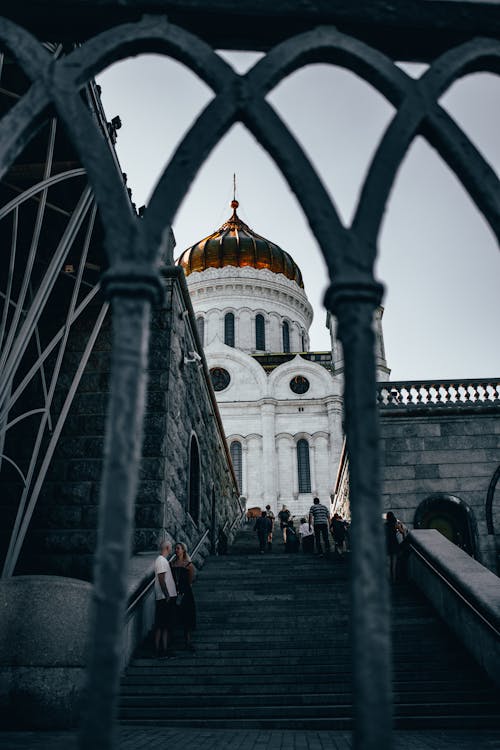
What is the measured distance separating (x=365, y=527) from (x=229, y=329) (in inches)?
1765

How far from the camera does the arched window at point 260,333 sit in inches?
1852

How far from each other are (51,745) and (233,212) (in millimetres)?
58402

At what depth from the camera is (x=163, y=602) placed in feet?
26.5

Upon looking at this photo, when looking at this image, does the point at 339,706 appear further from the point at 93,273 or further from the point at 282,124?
the point at 93,273

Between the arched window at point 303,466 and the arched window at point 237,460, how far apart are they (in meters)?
3.36

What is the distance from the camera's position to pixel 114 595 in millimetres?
2525

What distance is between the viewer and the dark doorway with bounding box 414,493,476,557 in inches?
656

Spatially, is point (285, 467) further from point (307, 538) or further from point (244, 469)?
point (307, 538)

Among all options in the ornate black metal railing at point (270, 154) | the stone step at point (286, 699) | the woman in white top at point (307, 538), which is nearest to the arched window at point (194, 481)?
the woman in white top at point (307, 538)

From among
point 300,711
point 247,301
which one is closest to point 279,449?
point 247,301

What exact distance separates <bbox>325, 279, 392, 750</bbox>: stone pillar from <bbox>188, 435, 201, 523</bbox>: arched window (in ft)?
36.3

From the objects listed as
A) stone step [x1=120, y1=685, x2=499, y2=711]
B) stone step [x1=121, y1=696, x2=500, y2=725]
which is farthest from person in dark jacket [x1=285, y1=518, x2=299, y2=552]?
stone step [x1=121, y1=696, x2=500, y2=725]

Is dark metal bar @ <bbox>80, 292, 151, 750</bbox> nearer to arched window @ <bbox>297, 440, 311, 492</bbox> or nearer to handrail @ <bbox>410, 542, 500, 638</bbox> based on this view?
handrail @ <bbox>410, 542, 500, 638</bbox>

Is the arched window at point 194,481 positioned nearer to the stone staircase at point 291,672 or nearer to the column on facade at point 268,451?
the stone staircase at point 291,672
